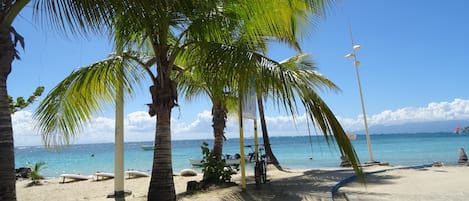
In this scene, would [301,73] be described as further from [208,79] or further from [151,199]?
[151,199]

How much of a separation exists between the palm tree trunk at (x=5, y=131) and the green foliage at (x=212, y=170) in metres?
5.92

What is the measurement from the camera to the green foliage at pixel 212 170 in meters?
9.43

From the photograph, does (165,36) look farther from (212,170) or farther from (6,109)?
(212,170)

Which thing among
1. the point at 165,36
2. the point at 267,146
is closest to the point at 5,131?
the point at 165,36

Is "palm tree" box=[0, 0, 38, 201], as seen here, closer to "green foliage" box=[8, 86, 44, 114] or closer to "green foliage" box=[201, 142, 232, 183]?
"green foliage" box=[201, 142, 232, 183]

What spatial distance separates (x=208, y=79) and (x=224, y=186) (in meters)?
3.95

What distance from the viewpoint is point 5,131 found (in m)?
3.68

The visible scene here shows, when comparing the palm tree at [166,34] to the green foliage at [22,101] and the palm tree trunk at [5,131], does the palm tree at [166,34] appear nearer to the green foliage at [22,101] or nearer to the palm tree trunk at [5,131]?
the palm tree trunk at [5,131]

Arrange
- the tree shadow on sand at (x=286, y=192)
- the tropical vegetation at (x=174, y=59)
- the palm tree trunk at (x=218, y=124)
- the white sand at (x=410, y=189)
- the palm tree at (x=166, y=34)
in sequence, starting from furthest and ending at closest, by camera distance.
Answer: the palm tree trunk at (x=218, y=124), the white sand at (x=410, y=189), the tree shadow on sand at (x=286, y=192), the palm tree at (x=166, y=34), the tropical vegetation at (x=174, y=59)

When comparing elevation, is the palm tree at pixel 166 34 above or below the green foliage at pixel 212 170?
above

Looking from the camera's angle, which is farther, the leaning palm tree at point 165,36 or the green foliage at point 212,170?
the green foliage at point 212,170

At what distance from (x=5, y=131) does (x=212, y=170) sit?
6.17 meters

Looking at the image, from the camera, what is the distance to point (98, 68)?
6566 mm

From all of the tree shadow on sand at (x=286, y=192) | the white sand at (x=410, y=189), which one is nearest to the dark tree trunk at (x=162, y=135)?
the tree shadow on sand at (x=286, y=192)
